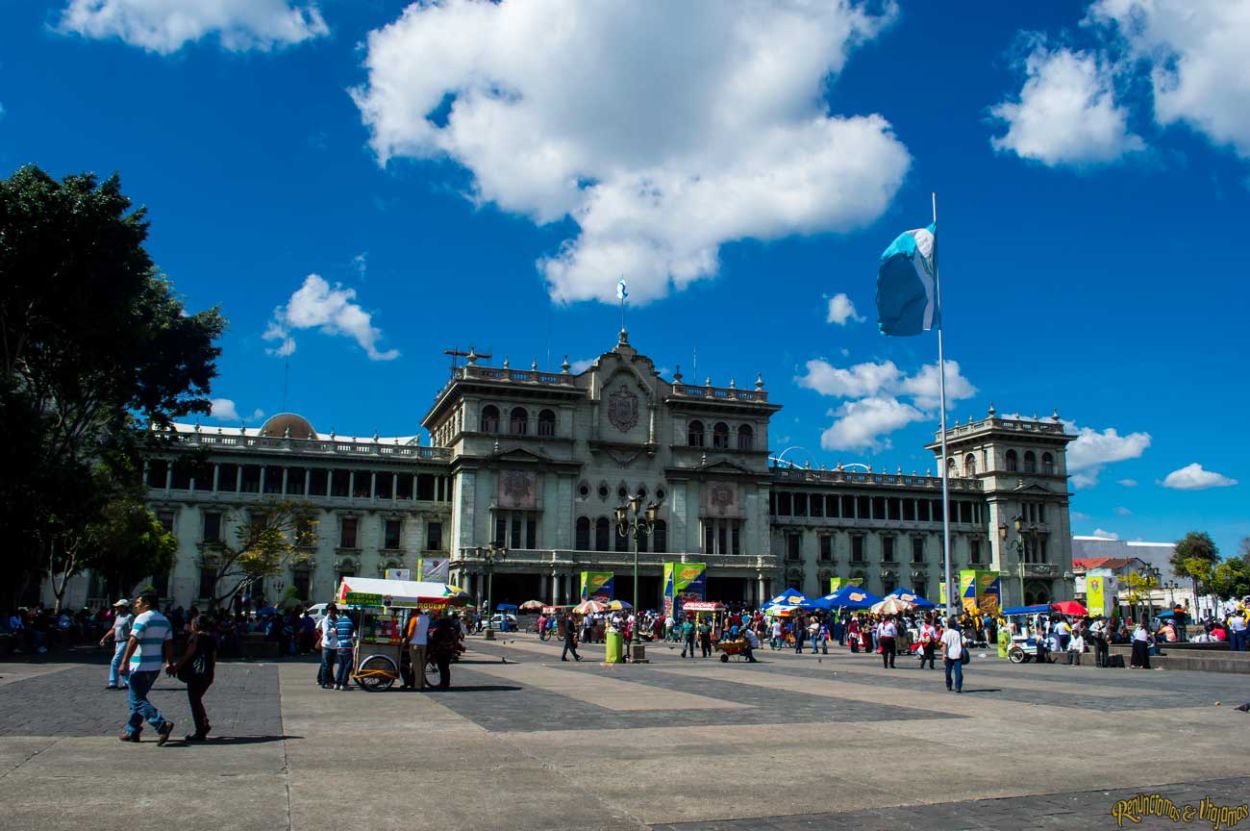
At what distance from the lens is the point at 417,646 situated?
20.5 metres

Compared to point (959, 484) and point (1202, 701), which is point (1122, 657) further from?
point (959, 484)

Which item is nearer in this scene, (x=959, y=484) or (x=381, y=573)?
(x=381, y=573)

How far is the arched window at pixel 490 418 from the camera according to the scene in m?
70.7

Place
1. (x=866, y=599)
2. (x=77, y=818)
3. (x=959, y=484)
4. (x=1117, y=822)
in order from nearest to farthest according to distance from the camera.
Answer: (x=77, y=818)
(x=1117, y=822)
(x=866, y=599)
(x=959, y=484)

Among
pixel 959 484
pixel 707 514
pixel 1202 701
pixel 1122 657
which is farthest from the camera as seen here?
pixel 959 484

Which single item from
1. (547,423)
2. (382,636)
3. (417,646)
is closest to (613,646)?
(382,636)

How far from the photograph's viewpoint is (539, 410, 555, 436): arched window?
72.5m

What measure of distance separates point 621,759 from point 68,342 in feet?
94.7

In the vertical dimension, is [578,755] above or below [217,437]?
below

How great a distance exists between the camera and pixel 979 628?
49125 millimetres

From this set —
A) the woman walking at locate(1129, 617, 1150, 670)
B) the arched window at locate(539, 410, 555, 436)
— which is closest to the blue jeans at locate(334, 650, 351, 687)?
the woman walking at locate(1129, 617, 1150, 670)

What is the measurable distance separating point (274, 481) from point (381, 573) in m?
9.84

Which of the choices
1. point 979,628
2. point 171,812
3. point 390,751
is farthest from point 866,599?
point 171,812

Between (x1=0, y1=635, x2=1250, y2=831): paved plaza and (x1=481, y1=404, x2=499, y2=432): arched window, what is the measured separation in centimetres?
4998
